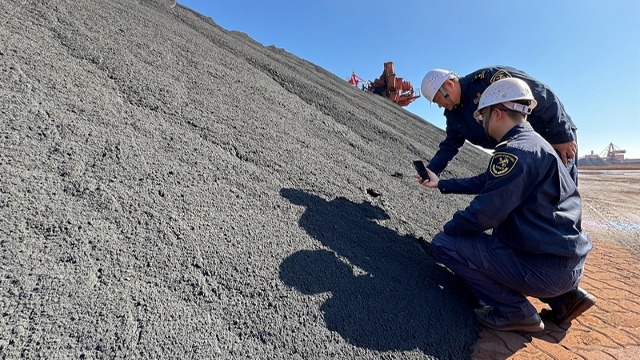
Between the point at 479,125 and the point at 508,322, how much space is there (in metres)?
1.47

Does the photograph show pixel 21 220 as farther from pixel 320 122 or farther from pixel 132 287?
pixel 320 122

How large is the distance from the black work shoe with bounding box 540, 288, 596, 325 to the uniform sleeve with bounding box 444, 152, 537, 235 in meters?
0.75

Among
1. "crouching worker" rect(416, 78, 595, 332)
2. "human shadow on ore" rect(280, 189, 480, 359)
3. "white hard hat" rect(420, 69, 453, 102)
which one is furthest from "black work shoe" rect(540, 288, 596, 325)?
"white hard hat" rect(420, 69, 453, 102)

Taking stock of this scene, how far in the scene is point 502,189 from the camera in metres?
1.57

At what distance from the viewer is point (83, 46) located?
243 cm

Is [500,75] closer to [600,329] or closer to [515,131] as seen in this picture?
[515,131]

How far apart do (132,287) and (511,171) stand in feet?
5.37

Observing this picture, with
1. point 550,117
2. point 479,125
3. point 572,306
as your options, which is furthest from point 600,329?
point 479,125

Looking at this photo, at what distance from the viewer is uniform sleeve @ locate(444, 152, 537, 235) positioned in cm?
154

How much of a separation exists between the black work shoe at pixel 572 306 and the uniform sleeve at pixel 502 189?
750 millimetres

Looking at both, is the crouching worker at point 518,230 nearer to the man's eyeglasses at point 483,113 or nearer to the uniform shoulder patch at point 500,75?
the man's eyeglasses at point 483,113

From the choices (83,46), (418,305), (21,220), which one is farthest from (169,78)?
(418,305)

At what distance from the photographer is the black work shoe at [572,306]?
1.90m

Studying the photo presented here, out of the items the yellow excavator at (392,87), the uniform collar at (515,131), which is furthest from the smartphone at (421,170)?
the yellow excavator at (392,87)
